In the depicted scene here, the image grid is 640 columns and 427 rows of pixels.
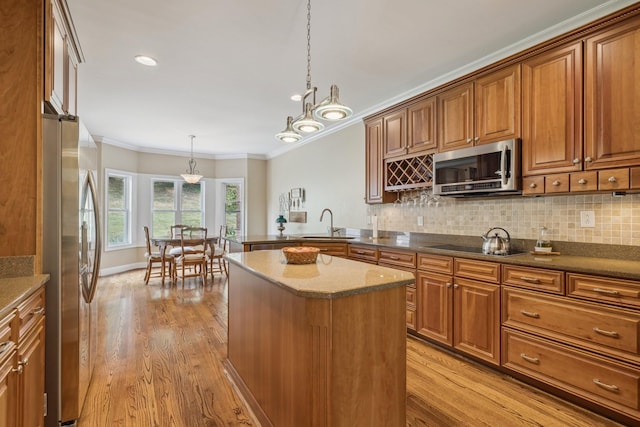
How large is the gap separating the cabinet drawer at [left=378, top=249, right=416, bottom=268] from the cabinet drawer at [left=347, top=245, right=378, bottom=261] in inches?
3.5

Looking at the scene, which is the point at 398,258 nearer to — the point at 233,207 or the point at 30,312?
the point at 30,312

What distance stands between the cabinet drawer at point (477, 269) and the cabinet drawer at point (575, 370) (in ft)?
1.30

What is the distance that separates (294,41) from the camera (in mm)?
2658

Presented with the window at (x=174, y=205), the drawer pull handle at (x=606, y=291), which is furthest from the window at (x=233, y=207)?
the drawer pull handle at (x=606, y=291)

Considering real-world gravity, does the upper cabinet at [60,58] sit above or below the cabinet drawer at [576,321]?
above

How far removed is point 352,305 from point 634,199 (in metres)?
2.21

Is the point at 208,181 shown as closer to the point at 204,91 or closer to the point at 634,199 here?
the point at 204,91

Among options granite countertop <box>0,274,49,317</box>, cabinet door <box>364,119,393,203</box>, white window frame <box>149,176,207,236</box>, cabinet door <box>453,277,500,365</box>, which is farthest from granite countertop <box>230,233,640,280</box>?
white window frame <box>149,176,207,236</box>

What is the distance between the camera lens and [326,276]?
168cm

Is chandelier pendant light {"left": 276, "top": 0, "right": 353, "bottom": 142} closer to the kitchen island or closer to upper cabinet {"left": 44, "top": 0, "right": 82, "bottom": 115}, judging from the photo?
the kitchen island

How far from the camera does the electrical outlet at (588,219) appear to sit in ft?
7.86

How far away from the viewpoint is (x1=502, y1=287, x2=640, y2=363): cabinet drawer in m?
1.86

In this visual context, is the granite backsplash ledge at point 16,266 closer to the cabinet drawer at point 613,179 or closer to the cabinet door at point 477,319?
the cabinet door at point 477,319

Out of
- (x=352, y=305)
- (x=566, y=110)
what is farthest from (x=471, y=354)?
(x=566, y=110)
